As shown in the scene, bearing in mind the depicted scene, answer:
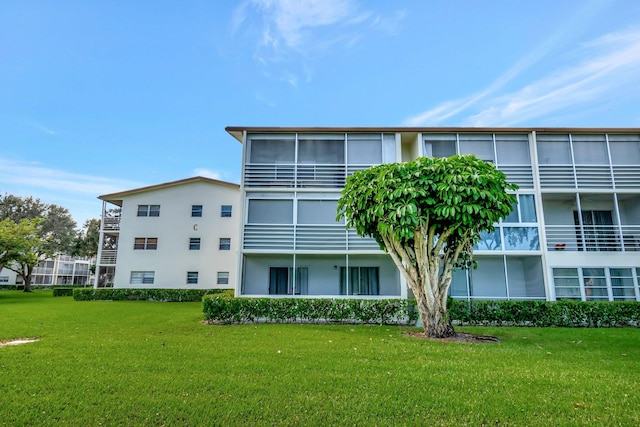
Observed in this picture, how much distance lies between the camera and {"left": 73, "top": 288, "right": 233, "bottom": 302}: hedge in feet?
71.0

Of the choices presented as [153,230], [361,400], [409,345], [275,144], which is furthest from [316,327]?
[153,230]

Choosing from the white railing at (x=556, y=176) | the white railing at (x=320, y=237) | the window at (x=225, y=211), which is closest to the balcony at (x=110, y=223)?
the window at (x=225, y=211)

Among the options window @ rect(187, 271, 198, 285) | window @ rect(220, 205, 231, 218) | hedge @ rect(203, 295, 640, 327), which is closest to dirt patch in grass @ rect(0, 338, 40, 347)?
hedge @ rect(203, 295, 640, 327)

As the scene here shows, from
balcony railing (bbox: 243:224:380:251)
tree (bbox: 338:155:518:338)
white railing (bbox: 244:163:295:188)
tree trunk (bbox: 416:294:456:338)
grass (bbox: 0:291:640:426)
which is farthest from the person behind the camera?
white railing (bbox: 244:163:295:188)

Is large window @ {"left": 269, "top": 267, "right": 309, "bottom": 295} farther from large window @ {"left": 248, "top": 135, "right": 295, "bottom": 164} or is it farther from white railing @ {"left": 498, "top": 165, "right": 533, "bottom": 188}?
white railing @ {"left": 498, "top": 165, "right": 533, "bottom": 188}

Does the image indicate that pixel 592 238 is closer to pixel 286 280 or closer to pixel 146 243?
pixel 286 280

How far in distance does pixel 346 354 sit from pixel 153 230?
2108cm

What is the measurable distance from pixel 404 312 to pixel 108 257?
2321 centimetres

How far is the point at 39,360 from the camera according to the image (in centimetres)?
594

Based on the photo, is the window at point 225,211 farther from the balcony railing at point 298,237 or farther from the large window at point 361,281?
the large window at point 361,281

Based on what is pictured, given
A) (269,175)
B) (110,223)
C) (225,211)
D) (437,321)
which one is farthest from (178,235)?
(437,321)

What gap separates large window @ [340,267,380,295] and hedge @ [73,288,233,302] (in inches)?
370

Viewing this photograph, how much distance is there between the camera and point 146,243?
23672mm

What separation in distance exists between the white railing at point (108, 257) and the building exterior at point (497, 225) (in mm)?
15610
